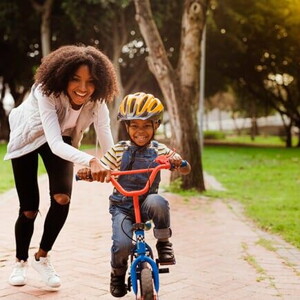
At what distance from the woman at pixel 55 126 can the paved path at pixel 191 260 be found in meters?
0.31

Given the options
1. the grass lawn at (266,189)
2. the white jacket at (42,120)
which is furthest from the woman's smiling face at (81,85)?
the grass lawn at (266,189)

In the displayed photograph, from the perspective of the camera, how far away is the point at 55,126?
417 centimetres

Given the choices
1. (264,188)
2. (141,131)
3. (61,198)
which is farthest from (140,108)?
(264,188)

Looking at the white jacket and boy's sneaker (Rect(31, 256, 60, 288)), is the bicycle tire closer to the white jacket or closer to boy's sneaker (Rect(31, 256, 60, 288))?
the white jacket

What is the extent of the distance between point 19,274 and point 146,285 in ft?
5.37

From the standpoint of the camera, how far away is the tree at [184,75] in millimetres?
11023

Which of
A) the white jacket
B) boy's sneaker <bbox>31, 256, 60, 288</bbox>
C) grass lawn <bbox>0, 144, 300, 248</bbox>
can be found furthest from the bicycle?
grass lawn <bbox>0, 144, 300, 248</bbox>

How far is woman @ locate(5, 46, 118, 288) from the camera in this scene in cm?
421

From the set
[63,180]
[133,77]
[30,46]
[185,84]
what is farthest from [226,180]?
[30,46]

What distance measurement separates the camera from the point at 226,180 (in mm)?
13930

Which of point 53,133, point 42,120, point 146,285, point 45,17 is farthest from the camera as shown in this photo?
point 45,17

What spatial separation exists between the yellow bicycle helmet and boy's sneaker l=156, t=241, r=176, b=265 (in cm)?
79

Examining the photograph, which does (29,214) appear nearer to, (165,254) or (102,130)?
(102,130)

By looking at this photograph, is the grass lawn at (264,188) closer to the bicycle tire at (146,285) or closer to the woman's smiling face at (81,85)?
the woman's smiling face at (81,85)
